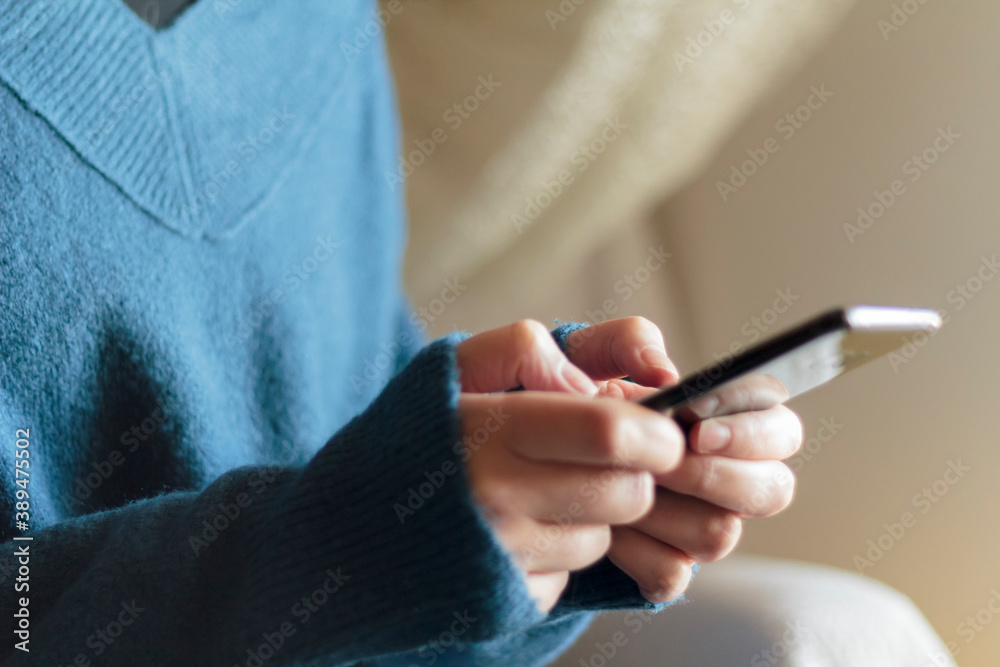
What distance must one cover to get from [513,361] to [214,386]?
0.34 meters

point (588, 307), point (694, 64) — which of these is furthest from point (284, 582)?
point (588, 307)

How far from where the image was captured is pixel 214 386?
0.57 meters

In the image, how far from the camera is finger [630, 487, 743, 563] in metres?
0.38

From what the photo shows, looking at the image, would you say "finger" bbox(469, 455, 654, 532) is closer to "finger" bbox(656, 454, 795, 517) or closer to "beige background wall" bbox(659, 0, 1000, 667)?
"finger" bbox(656, 454, 795, 517)

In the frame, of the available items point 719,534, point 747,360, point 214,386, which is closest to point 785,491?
point 719,534

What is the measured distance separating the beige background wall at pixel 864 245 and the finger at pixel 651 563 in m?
0.46

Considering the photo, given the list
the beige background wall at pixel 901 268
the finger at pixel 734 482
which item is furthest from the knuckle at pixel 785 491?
the beige background wall at pixel 901 268

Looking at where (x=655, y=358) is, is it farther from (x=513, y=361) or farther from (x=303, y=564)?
(x=303, y=564)

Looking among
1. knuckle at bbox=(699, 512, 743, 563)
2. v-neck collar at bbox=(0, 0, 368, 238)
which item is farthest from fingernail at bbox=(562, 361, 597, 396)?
v-neck collar at bbox=(0, 0, 368, 238)

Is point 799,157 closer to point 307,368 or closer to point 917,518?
point 917,518

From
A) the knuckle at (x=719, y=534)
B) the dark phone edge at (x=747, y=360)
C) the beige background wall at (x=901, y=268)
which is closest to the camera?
the dark phone edge at (x=747, y=360)

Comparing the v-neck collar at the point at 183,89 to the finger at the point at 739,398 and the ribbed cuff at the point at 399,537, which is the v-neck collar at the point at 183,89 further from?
the finger at the point at 739,398

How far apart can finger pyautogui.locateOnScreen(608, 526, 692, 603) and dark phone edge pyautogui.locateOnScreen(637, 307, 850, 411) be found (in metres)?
0.13

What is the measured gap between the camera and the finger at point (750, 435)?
33 cm
